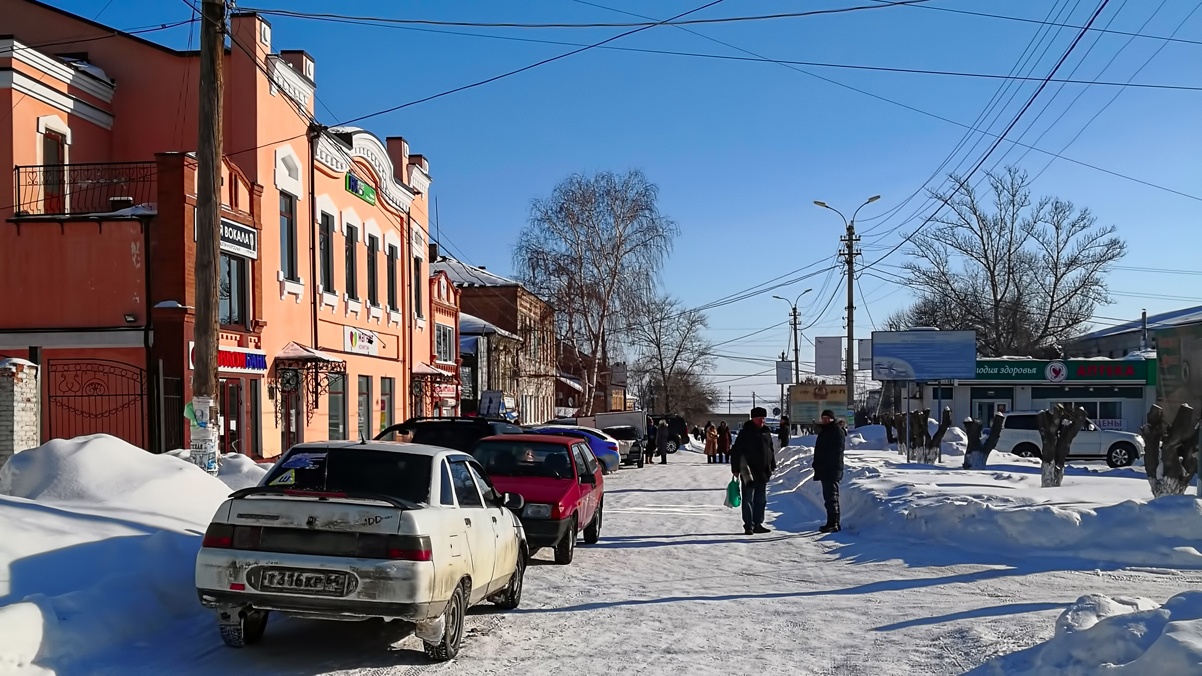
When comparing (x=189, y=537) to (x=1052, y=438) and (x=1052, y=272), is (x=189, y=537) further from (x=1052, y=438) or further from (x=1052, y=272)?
(x=1052, y=272)

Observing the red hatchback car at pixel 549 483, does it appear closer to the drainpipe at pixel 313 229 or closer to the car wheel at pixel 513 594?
the car wheel at pixel 513 594

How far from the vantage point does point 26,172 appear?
72.3 ft

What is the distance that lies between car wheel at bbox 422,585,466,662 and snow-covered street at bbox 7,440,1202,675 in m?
0.08

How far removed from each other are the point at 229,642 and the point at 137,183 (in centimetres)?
1791

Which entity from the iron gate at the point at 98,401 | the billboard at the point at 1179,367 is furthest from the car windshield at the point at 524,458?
the iron gate at the point at 98,401

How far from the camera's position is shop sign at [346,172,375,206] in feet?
101

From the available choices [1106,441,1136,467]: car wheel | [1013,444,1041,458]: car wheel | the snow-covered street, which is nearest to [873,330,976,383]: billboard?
[1013,444,1041,458]: car wheel

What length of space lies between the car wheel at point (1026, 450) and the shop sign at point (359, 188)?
2330cm

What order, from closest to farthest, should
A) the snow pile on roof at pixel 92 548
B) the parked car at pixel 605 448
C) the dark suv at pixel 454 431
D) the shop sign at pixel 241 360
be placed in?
the snow pile on roof at pixel 92 548 < the dark suv at pixel 454 431 < the shop sign at pixel 241 360 < the parked car at pixel 605 448

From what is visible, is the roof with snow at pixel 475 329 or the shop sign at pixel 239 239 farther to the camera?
the roof with snow at pixel 475 329

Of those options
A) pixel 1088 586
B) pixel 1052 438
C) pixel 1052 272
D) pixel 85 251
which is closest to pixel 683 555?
pixel 1088 586

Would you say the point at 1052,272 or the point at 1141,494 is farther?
the point at 1052,272

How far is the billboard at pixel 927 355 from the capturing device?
36844mm

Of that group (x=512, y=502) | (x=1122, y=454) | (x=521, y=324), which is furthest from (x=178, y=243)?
(x=521, y=324)
